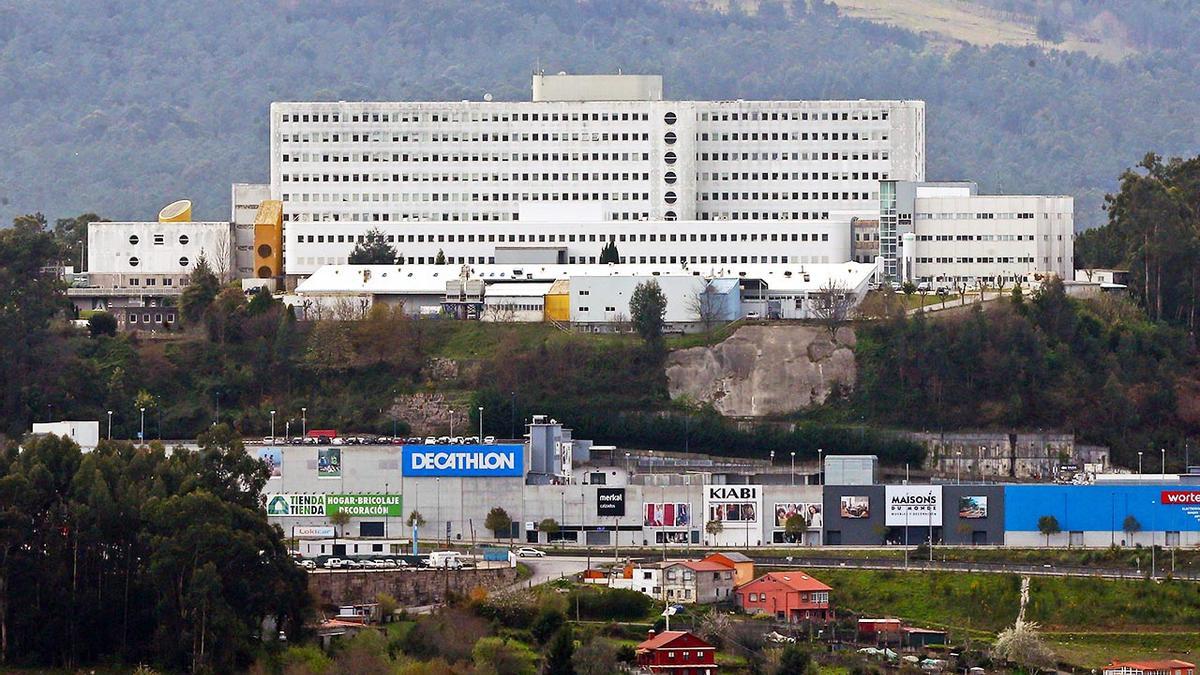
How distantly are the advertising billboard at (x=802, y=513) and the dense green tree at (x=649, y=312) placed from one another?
645 inches

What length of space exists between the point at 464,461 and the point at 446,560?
1320 cm

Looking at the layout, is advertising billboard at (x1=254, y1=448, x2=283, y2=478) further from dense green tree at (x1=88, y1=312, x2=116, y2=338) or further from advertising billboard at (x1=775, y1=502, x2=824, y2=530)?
dense green tree at (x1=88, y1=312, x2=116, y2=338)

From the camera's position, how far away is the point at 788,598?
104 meters

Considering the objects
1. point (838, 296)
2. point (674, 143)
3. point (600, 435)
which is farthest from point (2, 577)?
point (674, 143)

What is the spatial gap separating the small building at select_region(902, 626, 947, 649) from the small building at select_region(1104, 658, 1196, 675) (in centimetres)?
624

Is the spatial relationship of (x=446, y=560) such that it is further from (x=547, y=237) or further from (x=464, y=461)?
(x=547, y=237)

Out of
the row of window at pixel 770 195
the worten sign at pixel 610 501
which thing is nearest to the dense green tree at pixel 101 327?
the worten sign at pixel 610 501

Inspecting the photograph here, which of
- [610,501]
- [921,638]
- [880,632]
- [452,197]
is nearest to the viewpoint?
[880,632]

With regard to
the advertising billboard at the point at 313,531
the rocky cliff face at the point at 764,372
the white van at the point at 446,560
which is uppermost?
the rocky cliff face at the point at 764,372

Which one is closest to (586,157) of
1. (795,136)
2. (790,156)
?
(790,156)

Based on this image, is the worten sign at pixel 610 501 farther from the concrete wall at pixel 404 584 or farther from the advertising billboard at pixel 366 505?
the concrete wall at pixel 404 584

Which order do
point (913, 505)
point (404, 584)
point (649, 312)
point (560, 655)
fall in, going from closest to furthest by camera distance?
point (560, 655) < point (404, 584) < point (913, 505) < point (649, 312)

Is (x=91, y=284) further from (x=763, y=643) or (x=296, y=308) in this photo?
(x=763, y=643)

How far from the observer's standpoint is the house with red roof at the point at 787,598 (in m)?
103
